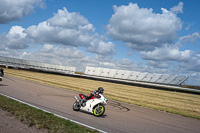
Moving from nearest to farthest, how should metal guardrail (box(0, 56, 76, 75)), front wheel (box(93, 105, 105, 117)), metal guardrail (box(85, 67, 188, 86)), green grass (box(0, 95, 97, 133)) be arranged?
green grass (box(0, 95, 97, 133)) → front wheel (box(93, 105, 105, 117)) → metal guardrail (box(85, 67, 188, 86)) → metal guardrail (box(0, 56, 76, 75))

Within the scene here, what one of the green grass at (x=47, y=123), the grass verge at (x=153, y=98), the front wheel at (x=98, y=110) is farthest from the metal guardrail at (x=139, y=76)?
the green grass at (x=47, y=123)

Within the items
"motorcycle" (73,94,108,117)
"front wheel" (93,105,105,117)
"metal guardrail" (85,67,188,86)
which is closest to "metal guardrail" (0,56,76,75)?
"metal guardrail" (85,67,188,86)

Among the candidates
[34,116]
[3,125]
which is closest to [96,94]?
[34,116]

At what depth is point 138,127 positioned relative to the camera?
7.98m

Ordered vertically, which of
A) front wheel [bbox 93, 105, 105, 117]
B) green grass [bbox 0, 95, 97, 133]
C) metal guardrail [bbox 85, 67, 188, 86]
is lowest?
green grass [bbox 0, 95, 97, 133]

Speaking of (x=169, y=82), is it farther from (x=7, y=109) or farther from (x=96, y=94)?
(x=7, y=109)

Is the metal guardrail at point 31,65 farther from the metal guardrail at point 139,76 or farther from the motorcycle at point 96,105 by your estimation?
the motorcycle at point 96,105

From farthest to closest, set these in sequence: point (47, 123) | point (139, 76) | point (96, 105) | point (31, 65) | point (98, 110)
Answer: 1. point (31, 65)
2. point (139, 76)
3. point (96, 105)
4. point (98, 110)
5. point (47, 123)

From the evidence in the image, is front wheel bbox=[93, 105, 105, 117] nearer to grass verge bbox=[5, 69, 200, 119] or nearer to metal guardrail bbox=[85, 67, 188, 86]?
grass verge bbox=[5, 69, 200, 119]

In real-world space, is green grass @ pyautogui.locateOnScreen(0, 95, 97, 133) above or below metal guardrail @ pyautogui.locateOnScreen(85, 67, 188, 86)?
below

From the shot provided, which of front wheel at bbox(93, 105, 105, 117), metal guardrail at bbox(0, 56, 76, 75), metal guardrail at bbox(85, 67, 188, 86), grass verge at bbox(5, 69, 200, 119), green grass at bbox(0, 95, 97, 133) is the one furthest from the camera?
metal guardrail at bbox(0, 56, 76, 75)

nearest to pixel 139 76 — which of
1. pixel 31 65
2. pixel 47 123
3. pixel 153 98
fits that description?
pixel 153 98

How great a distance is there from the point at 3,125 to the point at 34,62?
229ft

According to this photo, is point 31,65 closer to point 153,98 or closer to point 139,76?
point 139,76
